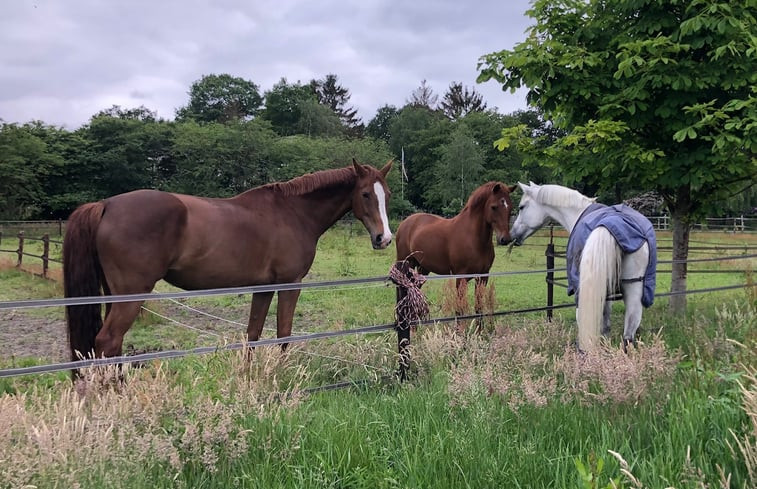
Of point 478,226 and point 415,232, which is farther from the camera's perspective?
point 415,232

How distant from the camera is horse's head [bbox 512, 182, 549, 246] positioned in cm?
555

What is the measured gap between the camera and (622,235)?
387 centimetres

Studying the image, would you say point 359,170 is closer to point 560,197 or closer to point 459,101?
point 560,197

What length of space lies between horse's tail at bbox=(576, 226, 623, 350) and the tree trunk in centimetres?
366

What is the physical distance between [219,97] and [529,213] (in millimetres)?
64062

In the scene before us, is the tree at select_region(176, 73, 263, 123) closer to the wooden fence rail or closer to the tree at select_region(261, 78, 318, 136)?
the tree at select_region(261, 78, 318, 136)

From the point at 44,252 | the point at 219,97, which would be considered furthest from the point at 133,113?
the point at 44,252

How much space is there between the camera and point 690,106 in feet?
18.4

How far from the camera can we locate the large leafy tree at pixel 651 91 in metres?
5.18

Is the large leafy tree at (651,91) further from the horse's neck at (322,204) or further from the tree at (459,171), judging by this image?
the tree at (459,171)

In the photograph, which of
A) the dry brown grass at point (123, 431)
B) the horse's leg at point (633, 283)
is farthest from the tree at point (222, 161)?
the dry brown grass at point (123, 431)

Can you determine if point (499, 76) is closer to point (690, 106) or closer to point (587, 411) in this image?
point (690, 106)

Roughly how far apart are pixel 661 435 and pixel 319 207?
10.9 feet

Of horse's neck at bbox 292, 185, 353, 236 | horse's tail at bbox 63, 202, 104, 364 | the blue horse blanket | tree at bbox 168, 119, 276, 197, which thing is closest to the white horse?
the blue horse blanket
